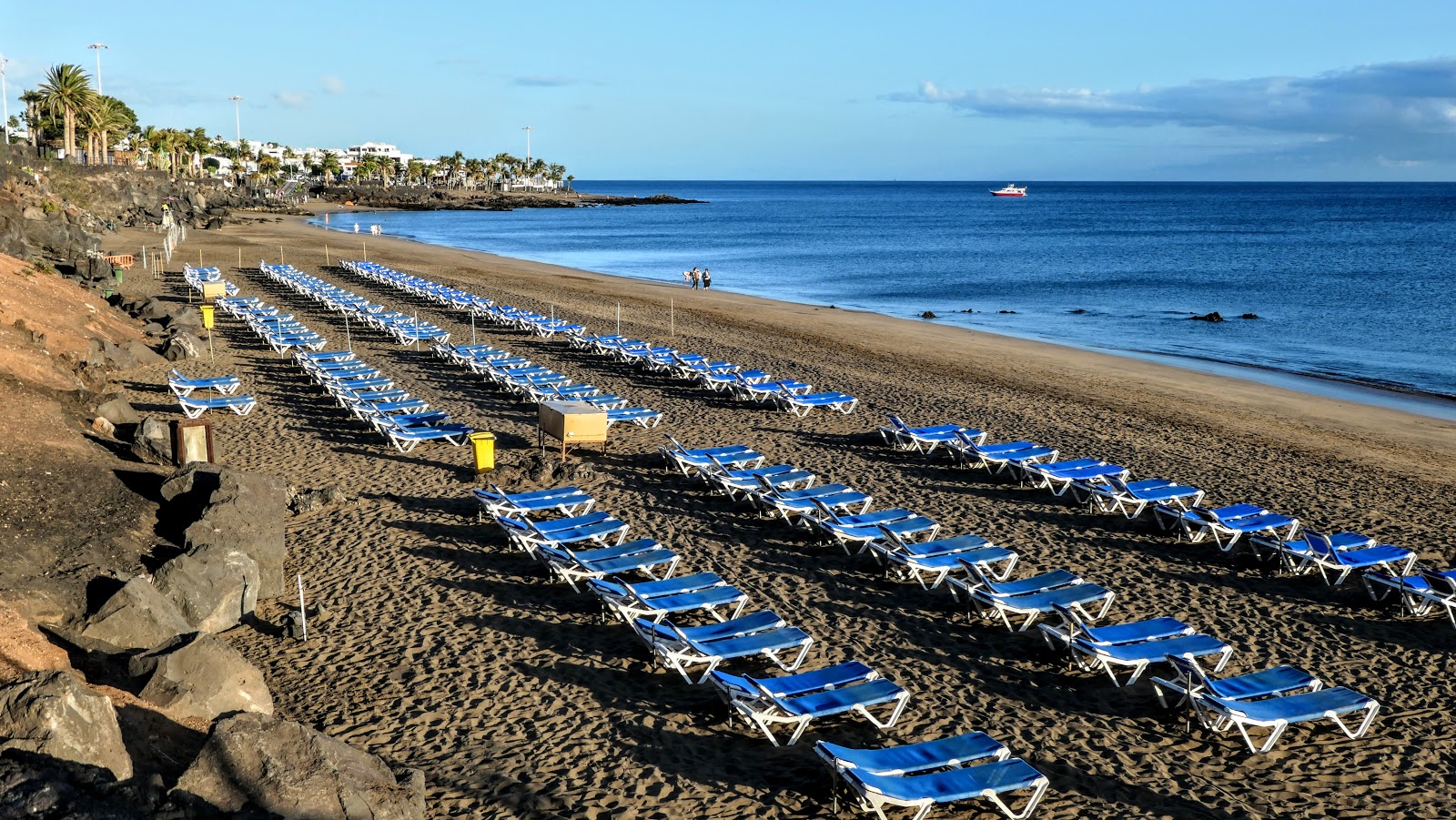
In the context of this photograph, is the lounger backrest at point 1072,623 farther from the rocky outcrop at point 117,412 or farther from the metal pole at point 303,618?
the rocky outcrop at point 117,412

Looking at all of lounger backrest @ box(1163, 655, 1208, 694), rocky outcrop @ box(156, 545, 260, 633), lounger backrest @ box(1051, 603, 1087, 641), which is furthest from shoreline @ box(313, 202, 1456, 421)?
rocky outcrop @ box(156, 545, 260, 633)

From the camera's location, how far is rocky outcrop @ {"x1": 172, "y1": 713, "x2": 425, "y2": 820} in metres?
5.18

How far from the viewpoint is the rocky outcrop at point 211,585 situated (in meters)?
8.48

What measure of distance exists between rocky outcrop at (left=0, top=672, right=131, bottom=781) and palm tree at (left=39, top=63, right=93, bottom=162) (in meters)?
67.3

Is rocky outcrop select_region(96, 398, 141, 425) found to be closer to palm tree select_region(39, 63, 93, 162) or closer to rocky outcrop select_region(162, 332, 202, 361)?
rocky outcrop select_region(162, 332, 202, 361)

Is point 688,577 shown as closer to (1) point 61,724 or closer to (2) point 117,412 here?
(1) point 61,724

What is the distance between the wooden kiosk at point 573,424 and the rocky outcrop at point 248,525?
394 cm

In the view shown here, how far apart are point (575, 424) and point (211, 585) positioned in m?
5.61

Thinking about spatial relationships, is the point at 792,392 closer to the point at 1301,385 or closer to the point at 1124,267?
the point at 1301,385

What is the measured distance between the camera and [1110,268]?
58.3 metres

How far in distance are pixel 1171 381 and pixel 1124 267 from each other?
3764 cm

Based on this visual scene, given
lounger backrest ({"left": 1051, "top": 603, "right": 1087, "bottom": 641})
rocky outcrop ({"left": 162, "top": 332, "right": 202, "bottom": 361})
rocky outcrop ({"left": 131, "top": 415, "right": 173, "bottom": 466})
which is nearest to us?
lounger backrest ({"left": 1051, "top": 603, "right": 1087, "bottom": 641})

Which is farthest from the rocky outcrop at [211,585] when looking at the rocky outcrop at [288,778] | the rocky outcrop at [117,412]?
the rocky outcrop at [117,412]

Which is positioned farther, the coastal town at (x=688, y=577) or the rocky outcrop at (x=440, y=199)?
the rocky outcrop at (x=440, y=199)
